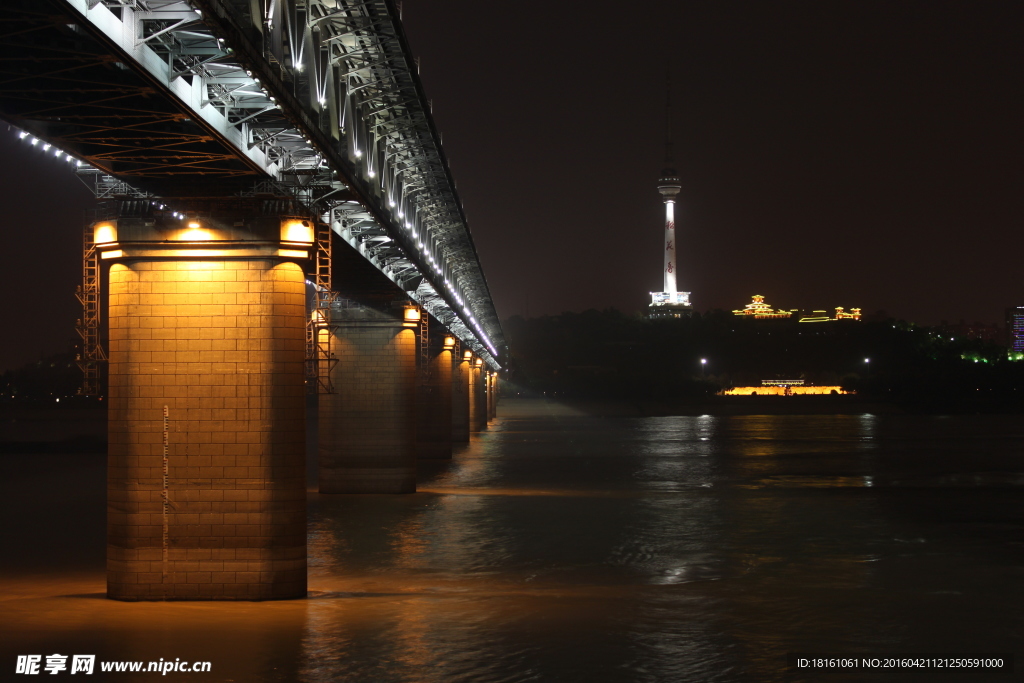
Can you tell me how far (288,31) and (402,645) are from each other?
10.9 meters

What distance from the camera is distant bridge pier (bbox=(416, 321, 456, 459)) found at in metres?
70.9

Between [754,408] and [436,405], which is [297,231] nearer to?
[436,405]

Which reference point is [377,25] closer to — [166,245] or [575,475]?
[166,245]

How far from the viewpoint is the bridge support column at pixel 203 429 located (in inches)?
901

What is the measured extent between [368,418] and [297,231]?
2359 cm

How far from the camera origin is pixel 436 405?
7338cm

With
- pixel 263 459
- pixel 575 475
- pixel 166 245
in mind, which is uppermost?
pixel 166 245

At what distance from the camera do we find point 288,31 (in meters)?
18.4

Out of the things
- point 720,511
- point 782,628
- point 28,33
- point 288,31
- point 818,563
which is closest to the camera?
point 28,33

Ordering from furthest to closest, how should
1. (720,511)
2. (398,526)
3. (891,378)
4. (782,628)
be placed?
(891,378)
(720,511)
(398,526)
(782,628)

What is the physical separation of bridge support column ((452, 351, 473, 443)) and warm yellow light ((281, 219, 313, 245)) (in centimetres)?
6172

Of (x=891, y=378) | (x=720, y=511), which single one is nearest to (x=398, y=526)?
(x=720, y=511)

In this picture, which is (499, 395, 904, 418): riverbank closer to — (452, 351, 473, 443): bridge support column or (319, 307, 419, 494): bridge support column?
(452, 351, 473, 443): bridge support column
